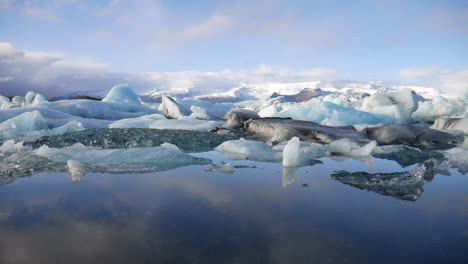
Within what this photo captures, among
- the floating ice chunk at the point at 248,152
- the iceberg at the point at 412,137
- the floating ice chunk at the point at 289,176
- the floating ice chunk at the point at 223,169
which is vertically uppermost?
the floating ice chunk at the point at 223,169

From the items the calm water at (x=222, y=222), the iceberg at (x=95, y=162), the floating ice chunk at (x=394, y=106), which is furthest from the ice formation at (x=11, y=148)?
the floating ice chunk at (x=394, y=106)

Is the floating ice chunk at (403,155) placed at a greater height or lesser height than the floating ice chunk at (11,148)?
lesser

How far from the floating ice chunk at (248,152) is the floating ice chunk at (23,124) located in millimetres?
5491

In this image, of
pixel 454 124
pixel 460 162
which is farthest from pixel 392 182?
pixel 454 124

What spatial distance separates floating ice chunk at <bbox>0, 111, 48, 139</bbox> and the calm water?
227 inches

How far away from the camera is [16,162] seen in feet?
10.2

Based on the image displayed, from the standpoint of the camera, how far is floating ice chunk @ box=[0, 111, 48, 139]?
717 centimetres

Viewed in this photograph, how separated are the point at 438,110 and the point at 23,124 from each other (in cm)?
Answer: 1447

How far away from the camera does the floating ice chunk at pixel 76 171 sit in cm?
257

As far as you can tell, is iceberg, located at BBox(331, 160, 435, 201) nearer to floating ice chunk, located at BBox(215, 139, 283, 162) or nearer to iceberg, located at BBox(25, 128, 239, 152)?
floating ice chunk, located at BBox(215, 139, 283, 162)

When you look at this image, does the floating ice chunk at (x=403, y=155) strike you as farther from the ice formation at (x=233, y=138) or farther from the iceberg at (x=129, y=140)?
the iceberg at (x=129, y=140)

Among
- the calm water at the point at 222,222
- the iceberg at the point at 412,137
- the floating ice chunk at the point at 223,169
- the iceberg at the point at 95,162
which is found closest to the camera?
the calm water at the point at 222,222

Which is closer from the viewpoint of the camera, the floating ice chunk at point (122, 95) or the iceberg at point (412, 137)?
the iceberg at point (412, 137)

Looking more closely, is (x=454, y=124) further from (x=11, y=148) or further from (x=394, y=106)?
(x=11, y=148)
